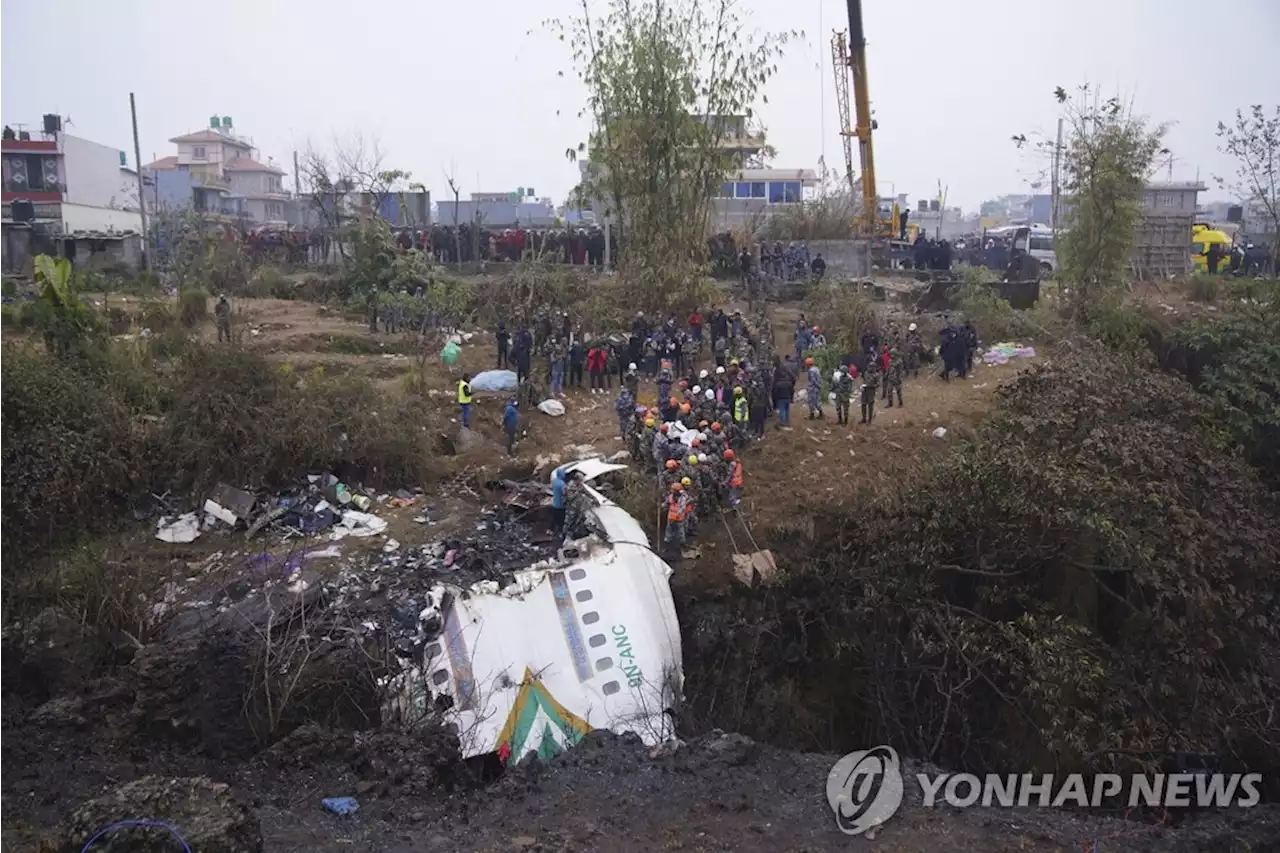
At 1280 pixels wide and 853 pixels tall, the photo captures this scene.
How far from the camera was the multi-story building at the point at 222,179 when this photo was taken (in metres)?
43.1

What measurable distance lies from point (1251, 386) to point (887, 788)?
9.28m

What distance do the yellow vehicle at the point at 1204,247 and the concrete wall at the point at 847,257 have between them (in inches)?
301

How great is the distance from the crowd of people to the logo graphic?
11.7 feet

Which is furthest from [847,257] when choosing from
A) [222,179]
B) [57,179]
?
[222,179]

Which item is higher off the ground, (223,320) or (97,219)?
(97,219)

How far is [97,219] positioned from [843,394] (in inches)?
1133

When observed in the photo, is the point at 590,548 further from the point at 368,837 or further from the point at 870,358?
the point at 870,358

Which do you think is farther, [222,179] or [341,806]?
[222,179]

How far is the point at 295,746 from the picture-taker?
714 cm

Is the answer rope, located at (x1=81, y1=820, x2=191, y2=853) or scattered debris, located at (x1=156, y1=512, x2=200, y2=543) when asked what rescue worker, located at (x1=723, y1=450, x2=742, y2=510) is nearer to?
scattered debris, located at (x1=156, y1=512, x2=200, y2=543)

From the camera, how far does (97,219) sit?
104 ft

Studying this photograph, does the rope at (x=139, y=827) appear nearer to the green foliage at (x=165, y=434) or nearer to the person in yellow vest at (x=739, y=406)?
the green foliage at (x=165, y=434)

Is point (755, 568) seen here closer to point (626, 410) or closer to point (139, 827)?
point (626, 410)

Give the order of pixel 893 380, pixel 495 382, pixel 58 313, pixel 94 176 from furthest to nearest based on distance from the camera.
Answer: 1. pixel 94 176
2. pixel 495 382
3. pixel 893 380
4. pixel 58 313
